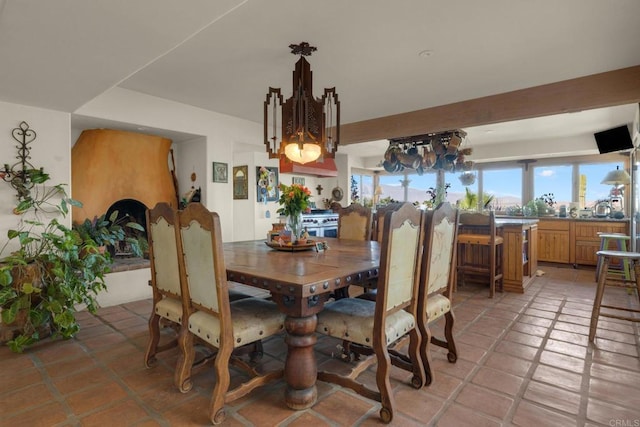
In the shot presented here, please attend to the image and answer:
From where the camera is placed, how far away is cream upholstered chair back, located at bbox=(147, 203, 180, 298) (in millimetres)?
1874

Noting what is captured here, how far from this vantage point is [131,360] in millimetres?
2211

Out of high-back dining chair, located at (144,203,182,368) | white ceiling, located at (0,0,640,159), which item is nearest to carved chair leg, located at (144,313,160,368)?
high-back dining chair, located at (144,203,182,368)

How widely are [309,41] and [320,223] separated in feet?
11.8

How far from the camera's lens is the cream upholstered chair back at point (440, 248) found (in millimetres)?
1861

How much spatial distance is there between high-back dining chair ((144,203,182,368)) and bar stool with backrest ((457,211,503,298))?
3.33 meters

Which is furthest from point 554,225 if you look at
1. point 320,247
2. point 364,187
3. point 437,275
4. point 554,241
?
point 320,247

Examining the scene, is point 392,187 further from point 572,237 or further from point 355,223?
point 355,223

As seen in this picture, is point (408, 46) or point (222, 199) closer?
point (408, 46)

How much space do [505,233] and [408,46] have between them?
271cm

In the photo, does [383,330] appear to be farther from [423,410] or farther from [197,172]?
[197,172]

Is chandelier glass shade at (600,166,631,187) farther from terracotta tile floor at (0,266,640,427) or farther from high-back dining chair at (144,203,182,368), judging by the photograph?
high-back dining chair at (144,203,182,368)

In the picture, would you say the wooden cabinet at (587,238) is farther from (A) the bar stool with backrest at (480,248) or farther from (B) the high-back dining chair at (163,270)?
(B) the high-back dining chair at (163,270)

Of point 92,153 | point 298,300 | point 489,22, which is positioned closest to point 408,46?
point 489,22

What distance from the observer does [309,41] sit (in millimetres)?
2408
